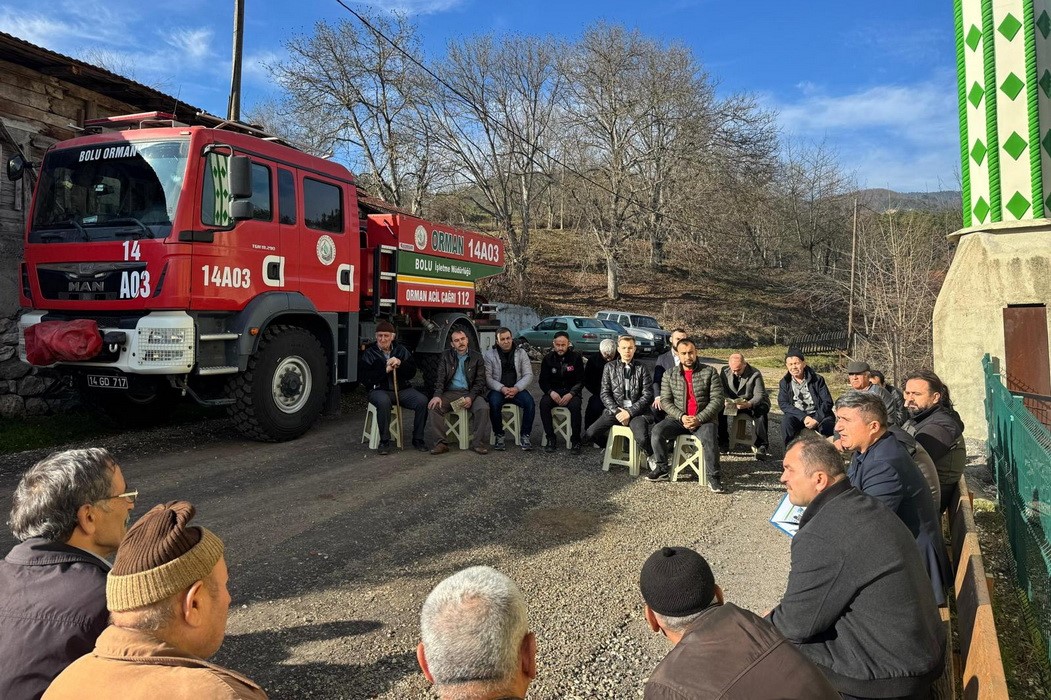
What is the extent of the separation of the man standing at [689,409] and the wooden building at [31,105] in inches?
292

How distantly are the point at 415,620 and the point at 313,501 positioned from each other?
2.30 metres

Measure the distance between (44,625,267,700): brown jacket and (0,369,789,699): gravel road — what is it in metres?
1.70

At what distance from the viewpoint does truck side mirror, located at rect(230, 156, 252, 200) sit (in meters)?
6.42

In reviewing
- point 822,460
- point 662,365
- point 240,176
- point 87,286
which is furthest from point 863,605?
point 87,286

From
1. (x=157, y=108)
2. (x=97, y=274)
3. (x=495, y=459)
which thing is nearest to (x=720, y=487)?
(x=495, y=459)

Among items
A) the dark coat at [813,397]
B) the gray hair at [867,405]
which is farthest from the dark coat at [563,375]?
the gray hair at [867,405]

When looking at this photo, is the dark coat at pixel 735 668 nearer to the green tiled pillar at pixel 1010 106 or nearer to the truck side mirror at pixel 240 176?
the truck side mirror at pixel 240 176

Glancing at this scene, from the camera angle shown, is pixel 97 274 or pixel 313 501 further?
pixel 97 274

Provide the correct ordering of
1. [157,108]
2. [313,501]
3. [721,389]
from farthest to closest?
[157,108], [721,389], [313,501]

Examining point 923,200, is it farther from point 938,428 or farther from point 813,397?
point 938,428

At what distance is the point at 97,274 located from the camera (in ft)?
21.3

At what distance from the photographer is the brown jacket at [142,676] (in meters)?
1.42

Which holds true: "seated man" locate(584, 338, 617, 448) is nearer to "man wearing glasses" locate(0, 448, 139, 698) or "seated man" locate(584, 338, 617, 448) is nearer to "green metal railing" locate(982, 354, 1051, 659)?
"green metal railing" locate(982, 354, 1051, 659)

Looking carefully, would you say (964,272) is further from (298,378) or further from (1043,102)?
(298,378)
